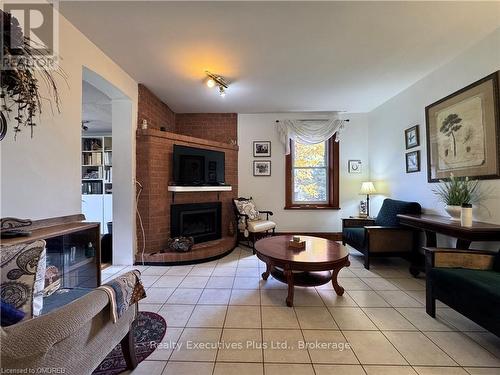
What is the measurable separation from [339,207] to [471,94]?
2663 millimetres

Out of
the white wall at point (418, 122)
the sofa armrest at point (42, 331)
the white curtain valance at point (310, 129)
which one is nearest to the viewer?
the sofa armrest at point (42, 331)

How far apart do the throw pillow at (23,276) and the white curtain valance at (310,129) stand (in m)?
4.09

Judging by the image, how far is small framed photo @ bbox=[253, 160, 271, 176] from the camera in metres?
4.66

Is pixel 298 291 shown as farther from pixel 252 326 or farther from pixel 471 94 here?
pixel 471 94

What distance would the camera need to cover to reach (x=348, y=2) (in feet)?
5.86

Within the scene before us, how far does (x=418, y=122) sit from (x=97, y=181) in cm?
591

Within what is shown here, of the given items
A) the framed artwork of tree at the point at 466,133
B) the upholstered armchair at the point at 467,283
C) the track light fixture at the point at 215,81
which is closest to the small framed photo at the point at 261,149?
Result: the track light fixture at the point at 215,81

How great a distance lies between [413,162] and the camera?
3.31 m

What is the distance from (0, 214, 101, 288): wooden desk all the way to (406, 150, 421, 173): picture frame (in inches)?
159

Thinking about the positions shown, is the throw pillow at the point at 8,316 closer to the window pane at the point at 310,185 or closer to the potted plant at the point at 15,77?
the potted plant at the point at 15,77

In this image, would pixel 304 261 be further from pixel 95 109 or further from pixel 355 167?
pixel 95 109

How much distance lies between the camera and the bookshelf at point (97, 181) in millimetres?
4645

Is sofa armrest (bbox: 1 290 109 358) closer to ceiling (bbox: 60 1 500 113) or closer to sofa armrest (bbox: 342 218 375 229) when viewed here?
ceiling (bbox: 60 1 500 113)

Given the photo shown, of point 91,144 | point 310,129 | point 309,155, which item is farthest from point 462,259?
point 91,144
